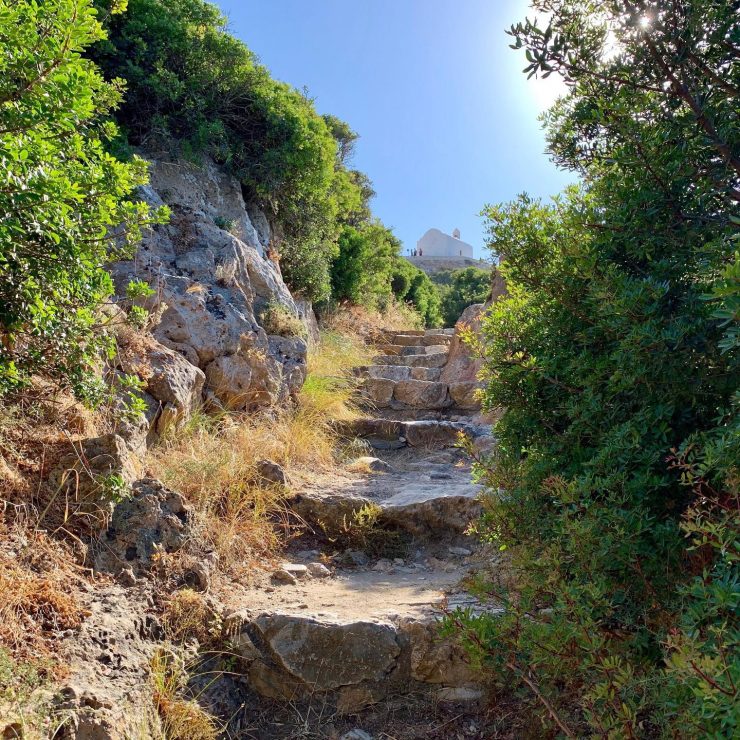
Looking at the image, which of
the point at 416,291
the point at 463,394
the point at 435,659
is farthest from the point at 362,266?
the point at 435,659

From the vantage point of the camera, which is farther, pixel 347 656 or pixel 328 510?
pixel 328 510

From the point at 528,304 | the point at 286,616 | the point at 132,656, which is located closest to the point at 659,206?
the point at 528,304

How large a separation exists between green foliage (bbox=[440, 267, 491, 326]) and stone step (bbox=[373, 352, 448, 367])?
10.7m

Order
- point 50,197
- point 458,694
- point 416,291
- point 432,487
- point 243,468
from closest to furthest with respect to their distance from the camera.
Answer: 1. point 50,197
2. point 458,694
3. point 243,468
4. point 432,487
5. point 416,291

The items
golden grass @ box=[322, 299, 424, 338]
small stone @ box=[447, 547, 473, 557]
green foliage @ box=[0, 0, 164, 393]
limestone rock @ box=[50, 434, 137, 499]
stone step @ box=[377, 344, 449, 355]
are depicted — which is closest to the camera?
green foliage @ box=[0, 0, 164, 393]

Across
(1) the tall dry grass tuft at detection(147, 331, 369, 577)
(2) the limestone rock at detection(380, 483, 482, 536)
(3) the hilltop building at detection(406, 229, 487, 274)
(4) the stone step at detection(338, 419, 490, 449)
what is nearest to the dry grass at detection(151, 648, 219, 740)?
(1) the tall dry grass tuft at detection(147, 331, 369, 577)

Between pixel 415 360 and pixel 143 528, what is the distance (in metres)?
6.81

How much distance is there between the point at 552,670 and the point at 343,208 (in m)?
9.80

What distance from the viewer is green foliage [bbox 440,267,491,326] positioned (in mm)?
A: 20422

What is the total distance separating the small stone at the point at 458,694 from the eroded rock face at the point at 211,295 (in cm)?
256

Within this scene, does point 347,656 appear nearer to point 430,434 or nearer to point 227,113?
point 430,434

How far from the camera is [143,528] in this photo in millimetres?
2979

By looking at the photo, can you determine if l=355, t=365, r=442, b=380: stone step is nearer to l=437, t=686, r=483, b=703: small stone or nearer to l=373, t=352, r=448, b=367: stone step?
l=373, t=352, r=448, b=367: stone step

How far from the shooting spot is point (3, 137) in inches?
75.2
